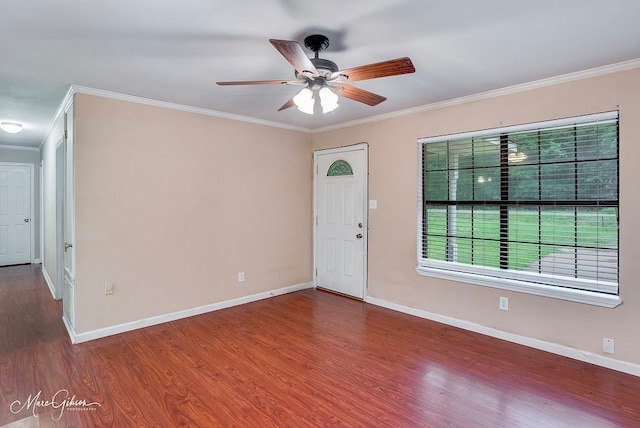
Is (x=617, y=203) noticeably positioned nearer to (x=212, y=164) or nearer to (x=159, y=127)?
(x=212, y=164)

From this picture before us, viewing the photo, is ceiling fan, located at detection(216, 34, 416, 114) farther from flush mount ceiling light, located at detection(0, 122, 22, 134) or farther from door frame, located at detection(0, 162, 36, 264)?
door frame, located at detection(0, 162, 36, 264)

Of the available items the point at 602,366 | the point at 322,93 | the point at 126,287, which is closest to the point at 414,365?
the point at 602,366

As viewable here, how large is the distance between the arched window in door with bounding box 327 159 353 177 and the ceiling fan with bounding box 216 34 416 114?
208cm

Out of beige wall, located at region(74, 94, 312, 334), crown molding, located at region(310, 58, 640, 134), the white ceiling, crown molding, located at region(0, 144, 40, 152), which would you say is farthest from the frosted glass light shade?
crown molding, located at region(0, 144, 40, 152)

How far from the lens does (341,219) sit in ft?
15.7

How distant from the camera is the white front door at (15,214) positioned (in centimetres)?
652

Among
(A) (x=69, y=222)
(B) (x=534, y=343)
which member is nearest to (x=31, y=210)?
(A) (x=69, y=222)

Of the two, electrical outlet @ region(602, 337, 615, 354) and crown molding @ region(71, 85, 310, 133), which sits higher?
crown molding @ region(71, 85, 310, 133)

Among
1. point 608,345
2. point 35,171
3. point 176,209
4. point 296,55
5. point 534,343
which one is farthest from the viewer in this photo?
point 35,171

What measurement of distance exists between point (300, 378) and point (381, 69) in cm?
223

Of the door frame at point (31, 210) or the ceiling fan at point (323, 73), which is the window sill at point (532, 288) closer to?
the ceiling fan at point (323, 73)

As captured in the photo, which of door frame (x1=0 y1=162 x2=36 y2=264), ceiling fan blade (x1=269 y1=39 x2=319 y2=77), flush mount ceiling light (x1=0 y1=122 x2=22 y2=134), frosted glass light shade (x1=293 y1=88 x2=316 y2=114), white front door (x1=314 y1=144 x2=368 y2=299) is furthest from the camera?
door frame (x1=0 y1=162 x2=36 y2=264)

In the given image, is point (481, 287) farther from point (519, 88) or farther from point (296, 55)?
point (296, 55)

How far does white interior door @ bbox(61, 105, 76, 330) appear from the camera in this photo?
3227 mm
